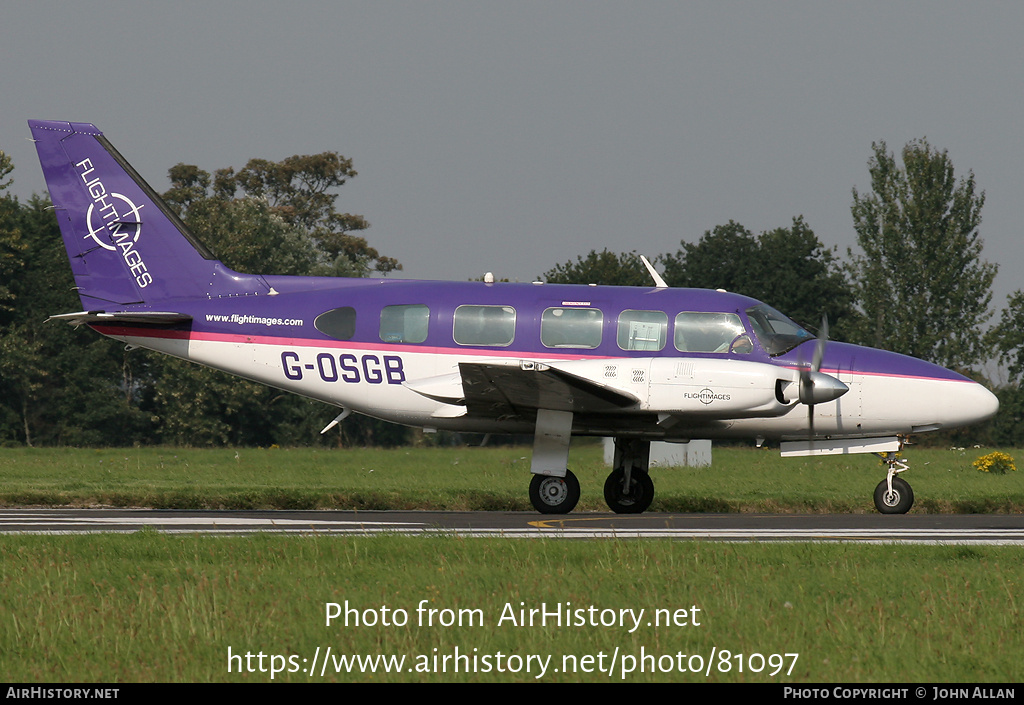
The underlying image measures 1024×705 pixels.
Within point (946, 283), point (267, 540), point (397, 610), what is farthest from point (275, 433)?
point (397, 610)

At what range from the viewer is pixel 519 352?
16.6m

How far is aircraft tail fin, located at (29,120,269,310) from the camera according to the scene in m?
18.2

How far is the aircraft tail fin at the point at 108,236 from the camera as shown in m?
18.2

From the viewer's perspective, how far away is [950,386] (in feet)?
54.5

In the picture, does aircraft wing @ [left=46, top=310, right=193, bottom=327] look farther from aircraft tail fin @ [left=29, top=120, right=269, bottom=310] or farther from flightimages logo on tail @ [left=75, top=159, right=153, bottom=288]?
flightimages logo on tail @ [left=75, top=159, right=153, bottom=288]

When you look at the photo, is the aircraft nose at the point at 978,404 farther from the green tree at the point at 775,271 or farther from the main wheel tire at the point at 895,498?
the green tree at the point at 775,271

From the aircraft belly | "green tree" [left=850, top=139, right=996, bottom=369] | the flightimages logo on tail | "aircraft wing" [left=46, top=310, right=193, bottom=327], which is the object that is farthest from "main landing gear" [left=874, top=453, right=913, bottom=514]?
"green tree" [left=850, top=139, right=996, bottom=369]

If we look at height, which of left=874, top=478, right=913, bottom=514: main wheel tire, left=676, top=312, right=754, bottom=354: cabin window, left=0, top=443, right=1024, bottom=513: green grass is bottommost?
left=0, top=443, right=1024, bottom=513: green grass

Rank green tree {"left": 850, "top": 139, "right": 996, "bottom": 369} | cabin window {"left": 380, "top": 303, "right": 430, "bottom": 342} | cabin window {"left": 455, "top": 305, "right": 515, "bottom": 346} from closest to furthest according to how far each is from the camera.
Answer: cabin window {"left": 455, "top": 305, "right": 515, "bottom": 346} < cabin window {"left": 380, "top": 303, "right": 430, "bottom": 342} < green tree {"left": 850, "top": 139, "right": 996, "bottom": 369}

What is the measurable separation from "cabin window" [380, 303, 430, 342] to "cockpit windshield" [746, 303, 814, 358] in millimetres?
4759

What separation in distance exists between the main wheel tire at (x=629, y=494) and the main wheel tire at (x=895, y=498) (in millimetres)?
3364

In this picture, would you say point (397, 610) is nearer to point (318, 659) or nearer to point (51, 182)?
point (318, 659)

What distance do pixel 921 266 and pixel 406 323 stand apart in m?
40.2
